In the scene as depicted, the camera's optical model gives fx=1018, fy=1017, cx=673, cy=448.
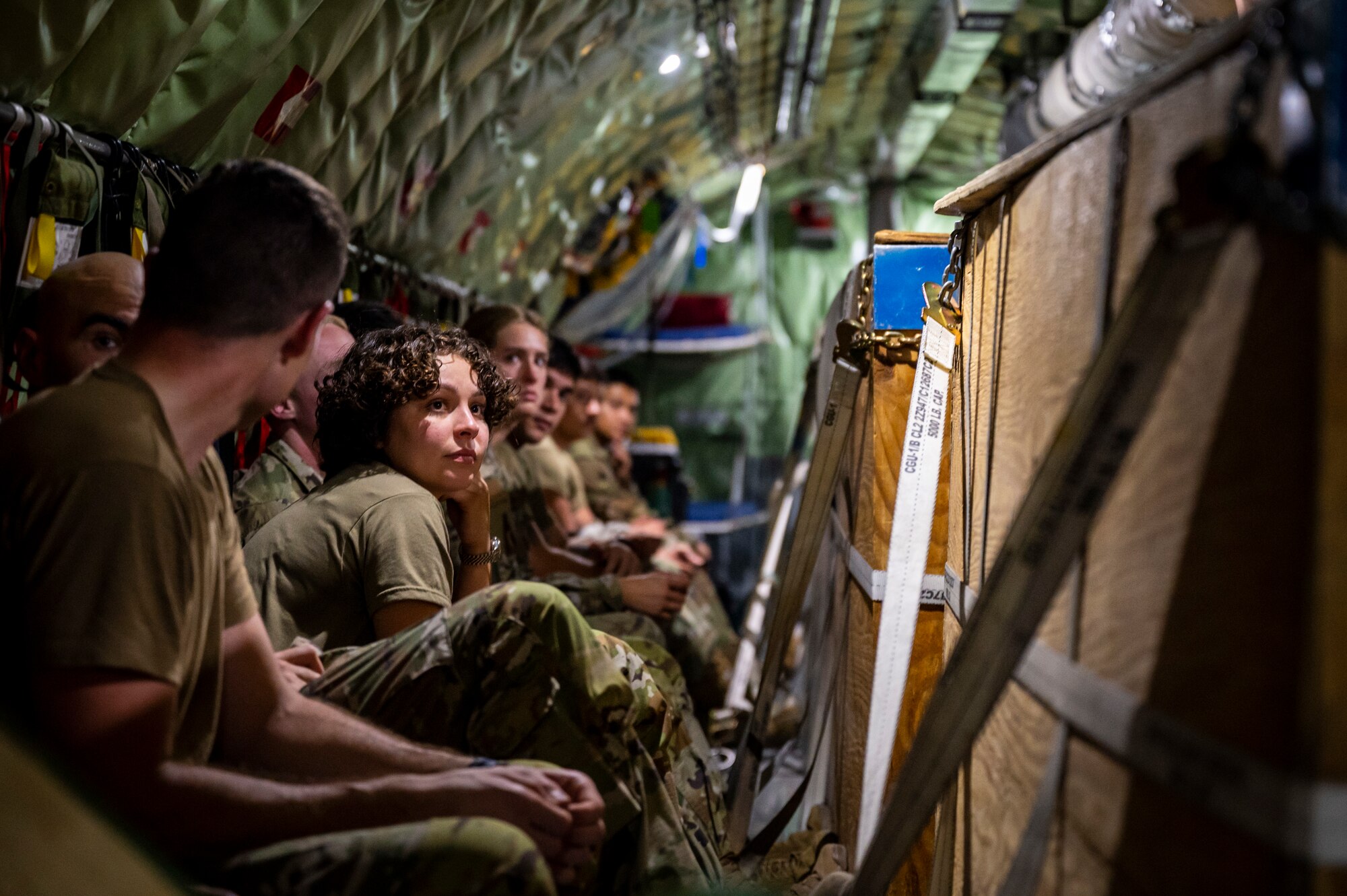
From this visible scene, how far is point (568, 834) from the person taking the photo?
1.42 metres

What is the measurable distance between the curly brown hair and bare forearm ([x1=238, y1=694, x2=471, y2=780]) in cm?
87

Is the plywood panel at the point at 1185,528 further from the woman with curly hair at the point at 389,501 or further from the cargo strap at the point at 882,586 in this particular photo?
the woman with curly hair at the point at 389,501

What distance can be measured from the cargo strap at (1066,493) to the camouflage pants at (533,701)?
443 mm

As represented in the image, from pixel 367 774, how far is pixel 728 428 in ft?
22.8

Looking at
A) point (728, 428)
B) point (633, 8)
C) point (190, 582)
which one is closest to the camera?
point (190, 582)

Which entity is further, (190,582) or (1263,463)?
(190,582)

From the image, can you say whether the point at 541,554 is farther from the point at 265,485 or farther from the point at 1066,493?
the point at 1066,493

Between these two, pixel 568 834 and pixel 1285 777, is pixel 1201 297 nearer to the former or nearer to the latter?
pixel 1285 777

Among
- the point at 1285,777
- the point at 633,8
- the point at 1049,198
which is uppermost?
the point at 633,8

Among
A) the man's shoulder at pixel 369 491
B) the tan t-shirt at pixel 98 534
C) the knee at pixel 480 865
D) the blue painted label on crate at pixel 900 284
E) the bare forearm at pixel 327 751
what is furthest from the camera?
the blue painted label on crate at pixel 900 284

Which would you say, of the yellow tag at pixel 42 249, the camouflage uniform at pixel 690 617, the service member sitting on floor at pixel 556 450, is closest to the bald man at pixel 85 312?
the yellow tag at pixel 42 249

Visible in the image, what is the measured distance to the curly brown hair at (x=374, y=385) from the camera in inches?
90.4

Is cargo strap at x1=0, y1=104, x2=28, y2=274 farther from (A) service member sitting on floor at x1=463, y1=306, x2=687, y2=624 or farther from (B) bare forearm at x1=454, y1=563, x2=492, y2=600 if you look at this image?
(A) service member sitting on floor at x1=463, y1=306, x2=687, y2=624

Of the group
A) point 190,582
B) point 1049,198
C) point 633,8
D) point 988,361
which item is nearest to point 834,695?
point 988,361
